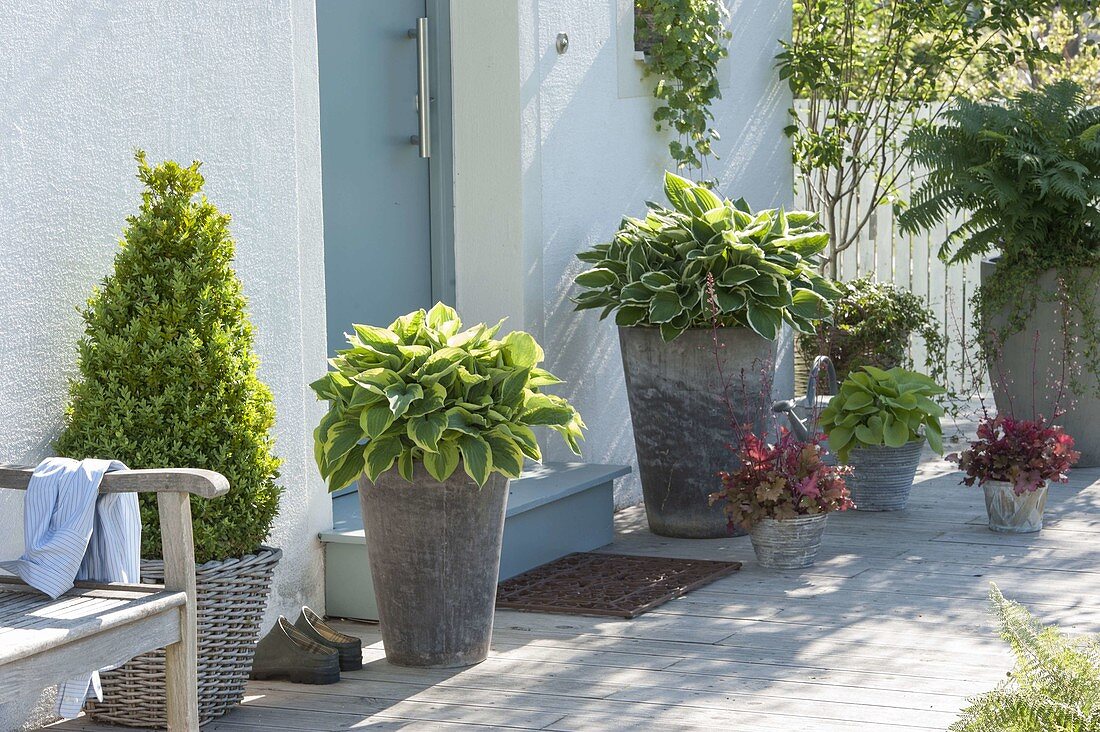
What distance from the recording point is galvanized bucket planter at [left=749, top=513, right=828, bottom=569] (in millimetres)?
4938

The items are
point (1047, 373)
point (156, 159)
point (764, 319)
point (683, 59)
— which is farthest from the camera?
point (1047, 373)

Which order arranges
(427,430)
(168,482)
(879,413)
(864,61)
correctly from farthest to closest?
(864,61)
(879,413)
(427,430)
(168,482)

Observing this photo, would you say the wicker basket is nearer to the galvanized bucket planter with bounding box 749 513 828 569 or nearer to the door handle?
the galvanized bucket planter with bounding box 749 513 828 569

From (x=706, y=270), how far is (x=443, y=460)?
1.79 meters

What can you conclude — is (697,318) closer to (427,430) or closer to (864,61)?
(427,430)

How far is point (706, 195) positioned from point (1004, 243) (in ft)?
6.36

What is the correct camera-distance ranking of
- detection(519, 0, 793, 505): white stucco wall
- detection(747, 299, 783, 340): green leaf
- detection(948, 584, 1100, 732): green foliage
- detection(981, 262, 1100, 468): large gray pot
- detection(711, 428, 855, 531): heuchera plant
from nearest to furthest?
detection(948, 584, 1100, 732): green foliage, detection(711, 428, 855, 531): heuchera plant, detection(747, 299, 783, 340): green leaf, detection(519, 0, 793, 505): white stucco wall, detection(981, 262, 1100, 468): large gray pot

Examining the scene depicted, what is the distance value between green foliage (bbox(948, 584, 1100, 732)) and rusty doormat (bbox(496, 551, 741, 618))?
1960mm

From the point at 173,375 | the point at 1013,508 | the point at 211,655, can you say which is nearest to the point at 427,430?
the point at 173,375

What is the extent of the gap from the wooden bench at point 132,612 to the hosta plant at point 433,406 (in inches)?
32.6

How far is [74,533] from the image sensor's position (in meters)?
2.95

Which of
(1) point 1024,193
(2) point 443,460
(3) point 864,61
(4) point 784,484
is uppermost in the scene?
(3) point 864,61

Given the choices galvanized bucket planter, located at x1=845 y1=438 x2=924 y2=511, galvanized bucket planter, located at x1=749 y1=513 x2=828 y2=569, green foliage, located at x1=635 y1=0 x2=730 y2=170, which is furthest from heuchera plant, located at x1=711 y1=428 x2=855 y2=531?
green foliage, located at x1=635 y1=0 x2=730 y2=170

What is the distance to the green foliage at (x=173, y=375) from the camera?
3359mm
